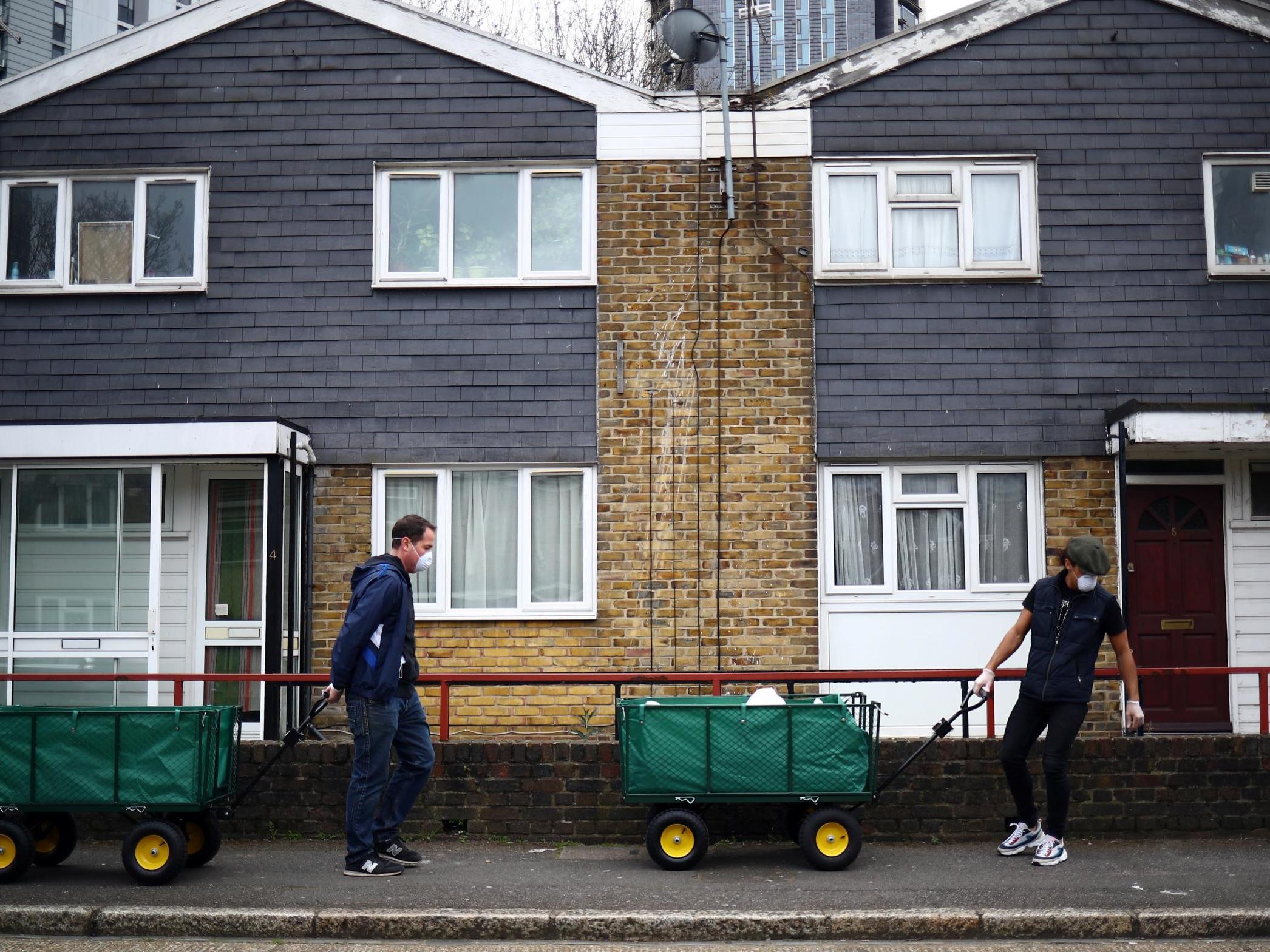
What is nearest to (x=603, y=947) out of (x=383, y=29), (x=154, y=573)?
(x=154, y=573)

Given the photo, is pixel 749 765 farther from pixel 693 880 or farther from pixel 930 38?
pixel 930 38

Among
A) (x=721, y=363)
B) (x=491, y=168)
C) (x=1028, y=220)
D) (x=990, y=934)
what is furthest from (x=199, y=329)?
(x=990, y=934)

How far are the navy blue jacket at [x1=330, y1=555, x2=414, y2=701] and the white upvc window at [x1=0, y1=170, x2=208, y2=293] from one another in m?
5.52

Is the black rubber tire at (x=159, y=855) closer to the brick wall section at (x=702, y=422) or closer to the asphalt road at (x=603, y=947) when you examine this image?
the asphalt road at (x=603, y=947)

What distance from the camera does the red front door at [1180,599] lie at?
11.5 meters

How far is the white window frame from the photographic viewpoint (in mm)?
11555

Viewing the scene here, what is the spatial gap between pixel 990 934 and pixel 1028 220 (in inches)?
278

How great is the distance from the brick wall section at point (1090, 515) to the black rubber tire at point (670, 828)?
487cm

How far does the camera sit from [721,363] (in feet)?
37.8

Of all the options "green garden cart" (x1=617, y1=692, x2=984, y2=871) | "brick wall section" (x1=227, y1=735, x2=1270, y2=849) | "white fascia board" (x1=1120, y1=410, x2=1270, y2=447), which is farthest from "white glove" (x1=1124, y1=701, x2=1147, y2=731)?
"white fascia board" (x1=1120, y1=410, x2=1270, y2=447)

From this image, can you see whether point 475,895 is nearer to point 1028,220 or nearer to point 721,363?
point 721,363

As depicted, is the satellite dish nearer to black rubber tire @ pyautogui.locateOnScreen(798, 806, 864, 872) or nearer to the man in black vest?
the man in black vest

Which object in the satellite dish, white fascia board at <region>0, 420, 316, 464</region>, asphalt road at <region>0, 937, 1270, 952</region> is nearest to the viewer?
asphalt road at <region>0, 937, 1270, 952</region>

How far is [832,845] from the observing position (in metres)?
7.57
